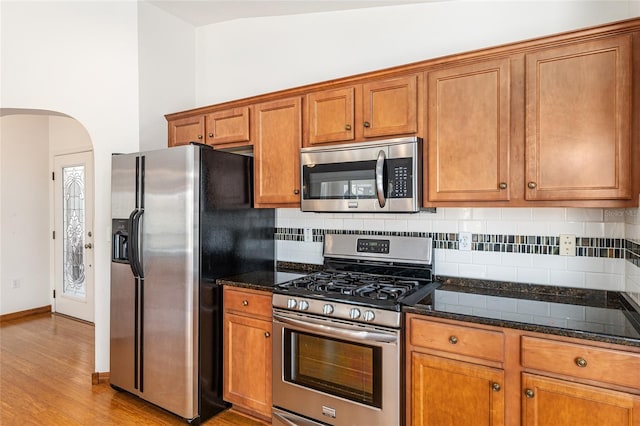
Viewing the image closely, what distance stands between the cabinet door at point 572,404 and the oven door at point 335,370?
585 mm

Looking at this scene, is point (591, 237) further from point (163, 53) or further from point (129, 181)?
point (163, 53)

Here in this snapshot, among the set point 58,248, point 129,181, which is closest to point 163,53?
point 129,181

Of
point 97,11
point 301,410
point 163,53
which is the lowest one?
point 301,410

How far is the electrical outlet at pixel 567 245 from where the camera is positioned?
216 cm

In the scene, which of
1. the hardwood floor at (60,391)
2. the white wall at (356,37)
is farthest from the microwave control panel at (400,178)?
the hardwood floor at (60,391)

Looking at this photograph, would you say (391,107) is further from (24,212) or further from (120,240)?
(24,212)

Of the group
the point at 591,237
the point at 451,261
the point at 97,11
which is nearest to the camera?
the point at 591,237

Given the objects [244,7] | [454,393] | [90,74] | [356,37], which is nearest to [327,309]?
[454,393]

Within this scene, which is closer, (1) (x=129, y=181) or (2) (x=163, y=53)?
(1) (x=129, y=181)

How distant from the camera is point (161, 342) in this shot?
8.59 ft

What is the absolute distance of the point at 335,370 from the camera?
216 cm

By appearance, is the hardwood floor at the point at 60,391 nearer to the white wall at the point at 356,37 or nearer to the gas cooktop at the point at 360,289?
the gas cooktop at the point at 360,289

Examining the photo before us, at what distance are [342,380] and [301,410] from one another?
14.1 inches

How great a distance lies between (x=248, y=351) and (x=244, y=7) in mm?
2675
